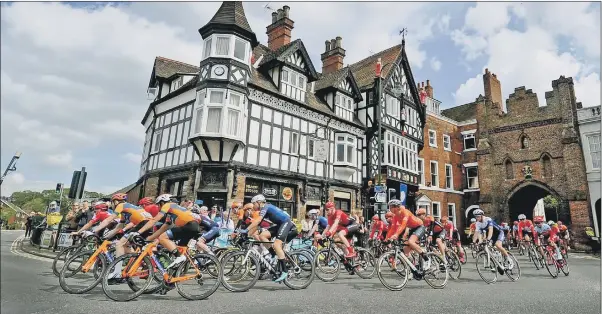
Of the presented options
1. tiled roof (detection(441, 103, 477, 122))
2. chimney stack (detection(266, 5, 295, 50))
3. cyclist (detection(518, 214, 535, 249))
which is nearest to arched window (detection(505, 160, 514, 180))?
tiled roof (detection(441, 103, 477, 122))

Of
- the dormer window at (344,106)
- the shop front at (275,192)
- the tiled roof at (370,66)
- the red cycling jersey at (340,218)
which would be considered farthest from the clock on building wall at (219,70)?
the tiled roof at (370,66)

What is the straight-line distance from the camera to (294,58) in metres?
20.4

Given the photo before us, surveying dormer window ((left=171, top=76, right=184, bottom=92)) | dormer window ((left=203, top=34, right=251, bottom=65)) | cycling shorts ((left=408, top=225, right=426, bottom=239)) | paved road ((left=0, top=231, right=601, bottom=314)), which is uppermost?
dormer window ((left=203, top=34, right=251, bottom=65))

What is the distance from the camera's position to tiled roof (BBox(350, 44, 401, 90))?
25266 mm

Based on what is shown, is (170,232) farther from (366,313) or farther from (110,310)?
(366,313)

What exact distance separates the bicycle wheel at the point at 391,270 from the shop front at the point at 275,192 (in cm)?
1020

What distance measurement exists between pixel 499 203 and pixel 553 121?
25.3 feet

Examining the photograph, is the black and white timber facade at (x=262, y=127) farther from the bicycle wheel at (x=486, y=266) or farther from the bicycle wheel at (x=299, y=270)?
the bicycle wheel at (x=486, y=266)

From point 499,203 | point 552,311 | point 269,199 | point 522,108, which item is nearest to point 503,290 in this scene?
point 552,311

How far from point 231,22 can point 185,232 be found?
13.9 meters

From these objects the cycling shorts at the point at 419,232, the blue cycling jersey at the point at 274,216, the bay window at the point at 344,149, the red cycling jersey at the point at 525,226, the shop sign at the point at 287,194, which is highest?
the bay window at the point at 344,149

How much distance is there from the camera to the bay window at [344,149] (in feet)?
70.8

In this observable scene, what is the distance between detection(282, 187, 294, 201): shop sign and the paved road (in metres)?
9.92

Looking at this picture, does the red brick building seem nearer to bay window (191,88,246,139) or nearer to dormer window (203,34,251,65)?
bay window (191,88,246,139)
